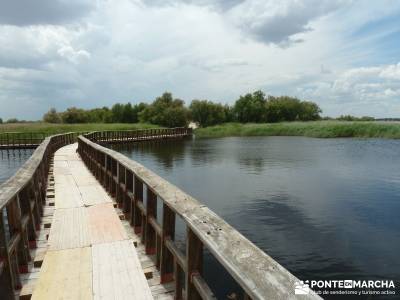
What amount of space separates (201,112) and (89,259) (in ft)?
293

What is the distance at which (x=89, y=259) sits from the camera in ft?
13.7

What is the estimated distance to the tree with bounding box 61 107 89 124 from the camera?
111 m

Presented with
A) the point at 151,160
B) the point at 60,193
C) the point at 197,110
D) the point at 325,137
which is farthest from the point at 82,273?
the point at 197,110

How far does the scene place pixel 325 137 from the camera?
54750 mm

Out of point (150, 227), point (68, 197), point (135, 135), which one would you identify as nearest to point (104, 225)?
point (150, 227)

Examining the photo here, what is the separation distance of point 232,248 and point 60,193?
22.3 feet

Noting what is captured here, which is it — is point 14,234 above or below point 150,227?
above

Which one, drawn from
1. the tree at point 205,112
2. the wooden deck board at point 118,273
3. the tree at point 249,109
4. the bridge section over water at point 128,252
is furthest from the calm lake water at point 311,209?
the tree at point 249,109

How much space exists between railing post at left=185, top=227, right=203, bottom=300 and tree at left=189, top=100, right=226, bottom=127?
89.1 m

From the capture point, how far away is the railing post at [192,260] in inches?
117

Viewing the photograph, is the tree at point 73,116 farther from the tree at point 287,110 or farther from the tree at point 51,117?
the tree at point 287,110

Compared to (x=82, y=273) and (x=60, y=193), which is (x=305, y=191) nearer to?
(x=60, y=193)
